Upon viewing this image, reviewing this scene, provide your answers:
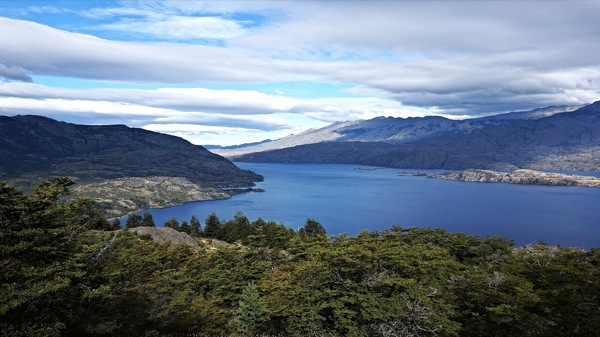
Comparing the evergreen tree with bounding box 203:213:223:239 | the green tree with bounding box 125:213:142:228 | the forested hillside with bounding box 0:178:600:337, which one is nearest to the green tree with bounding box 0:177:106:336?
the forested hillside with bounding box 0:178:600:337

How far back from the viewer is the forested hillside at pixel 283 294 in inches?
1035

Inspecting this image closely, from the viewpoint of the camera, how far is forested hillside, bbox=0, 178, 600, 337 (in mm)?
26281

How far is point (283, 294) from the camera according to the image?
40.7 meters

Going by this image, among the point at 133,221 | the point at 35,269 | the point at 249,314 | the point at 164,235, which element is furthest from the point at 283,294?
the point at 133,221

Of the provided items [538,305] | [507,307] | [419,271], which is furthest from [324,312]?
[538,305]

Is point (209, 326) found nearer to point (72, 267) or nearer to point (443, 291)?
point (72, 267)

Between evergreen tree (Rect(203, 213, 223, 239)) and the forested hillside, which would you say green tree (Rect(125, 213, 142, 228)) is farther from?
the forested hillside

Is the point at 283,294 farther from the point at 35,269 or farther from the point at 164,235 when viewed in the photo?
the point at 164,235

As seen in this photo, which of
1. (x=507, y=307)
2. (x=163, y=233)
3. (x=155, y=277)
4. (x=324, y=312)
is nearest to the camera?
(x=507, y=307)

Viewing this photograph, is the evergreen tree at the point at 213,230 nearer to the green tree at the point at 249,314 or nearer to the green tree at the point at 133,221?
the green tree at the point at 133,221

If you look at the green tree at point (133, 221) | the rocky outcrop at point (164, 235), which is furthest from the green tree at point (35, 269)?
the green tree at point (133, 221)

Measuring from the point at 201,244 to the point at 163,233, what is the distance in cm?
1754

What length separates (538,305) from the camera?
118ft

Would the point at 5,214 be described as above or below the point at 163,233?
above
